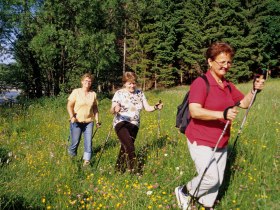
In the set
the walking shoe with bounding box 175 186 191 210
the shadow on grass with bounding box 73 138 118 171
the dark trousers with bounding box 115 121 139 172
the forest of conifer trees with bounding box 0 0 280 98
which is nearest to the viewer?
the walking shoe with bounding box 175 186 191 210

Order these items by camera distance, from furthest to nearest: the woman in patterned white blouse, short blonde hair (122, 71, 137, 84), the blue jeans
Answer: the blue jeans < short blonde hair (122, 71, 137, 84) < the woman in patterned white blouse

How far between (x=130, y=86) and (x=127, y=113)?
50 centimetres

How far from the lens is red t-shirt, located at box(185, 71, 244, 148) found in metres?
3.47

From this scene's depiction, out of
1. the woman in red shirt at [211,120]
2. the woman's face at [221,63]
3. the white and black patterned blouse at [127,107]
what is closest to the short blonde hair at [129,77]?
the white and black patterned blouse at [127,107]

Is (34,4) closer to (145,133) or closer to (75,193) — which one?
(145,133)

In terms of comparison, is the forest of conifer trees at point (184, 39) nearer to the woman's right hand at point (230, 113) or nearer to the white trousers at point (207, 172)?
the white trousers at point (207, 172)

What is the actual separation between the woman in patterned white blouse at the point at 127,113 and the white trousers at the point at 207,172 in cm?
171

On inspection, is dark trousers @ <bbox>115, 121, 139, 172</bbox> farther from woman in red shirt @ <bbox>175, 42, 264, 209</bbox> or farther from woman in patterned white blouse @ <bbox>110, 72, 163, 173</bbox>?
woman in red shirt @ <bbox>175, 42, 264, 209</bbox>

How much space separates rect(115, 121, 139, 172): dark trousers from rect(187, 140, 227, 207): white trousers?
4.97ft

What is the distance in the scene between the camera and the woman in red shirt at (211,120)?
11.5 feet

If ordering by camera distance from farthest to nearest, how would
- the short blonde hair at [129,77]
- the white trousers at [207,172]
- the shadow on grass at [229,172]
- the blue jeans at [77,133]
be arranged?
the blue jeans at [77,133] → the short blonde hair at [129,77] → the shadow on grass at [229,172] → the white trousers at [207,172]

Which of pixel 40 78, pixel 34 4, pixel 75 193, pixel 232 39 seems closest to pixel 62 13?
pixel 34 4

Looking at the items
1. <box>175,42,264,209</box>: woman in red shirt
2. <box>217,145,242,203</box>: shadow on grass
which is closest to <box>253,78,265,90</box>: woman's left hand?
<box>175,42,264,209</box>: woman in red shirt

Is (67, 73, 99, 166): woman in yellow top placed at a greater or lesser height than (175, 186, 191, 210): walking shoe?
greater
